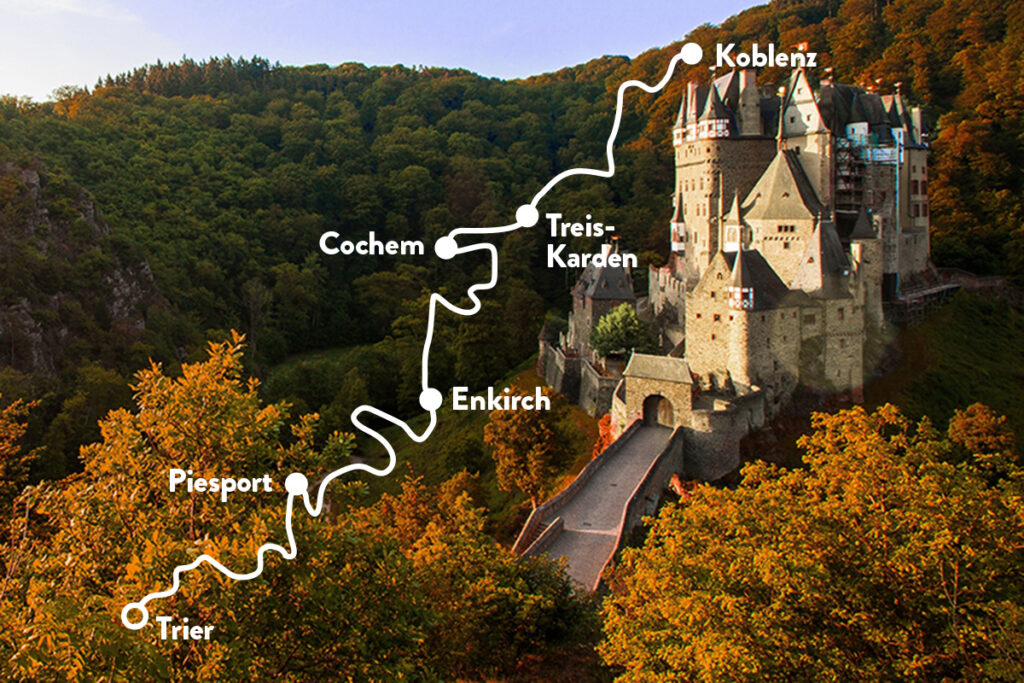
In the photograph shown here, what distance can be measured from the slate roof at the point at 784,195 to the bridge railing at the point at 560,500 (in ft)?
42.6

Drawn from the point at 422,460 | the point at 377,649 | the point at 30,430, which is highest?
the point at 377,649

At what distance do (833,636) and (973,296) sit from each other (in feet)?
132

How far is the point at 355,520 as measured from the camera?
14.7 metres

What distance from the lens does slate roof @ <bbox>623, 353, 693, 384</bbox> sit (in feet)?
108

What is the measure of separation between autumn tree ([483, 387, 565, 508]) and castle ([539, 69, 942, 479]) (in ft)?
13.6

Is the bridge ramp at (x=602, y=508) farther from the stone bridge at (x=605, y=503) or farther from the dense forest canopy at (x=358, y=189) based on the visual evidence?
the dense forest canopy at (x=358, y=189)

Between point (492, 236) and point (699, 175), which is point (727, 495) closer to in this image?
point (699, 175)

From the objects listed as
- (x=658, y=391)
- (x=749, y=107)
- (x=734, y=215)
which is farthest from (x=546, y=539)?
(x=749, y=107)

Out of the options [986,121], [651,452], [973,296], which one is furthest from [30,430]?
[986,121]

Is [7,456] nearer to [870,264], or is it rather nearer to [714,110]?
[870,264]

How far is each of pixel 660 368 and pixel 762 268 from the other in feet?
19.0

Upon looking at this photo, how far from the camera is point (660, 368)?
109ft

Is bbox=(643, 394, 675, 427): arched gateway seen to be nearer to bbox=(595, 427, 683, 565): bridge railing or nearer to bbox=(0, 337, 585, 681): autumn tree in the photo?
bbox=(595, 427, 683, 565): bridge railing

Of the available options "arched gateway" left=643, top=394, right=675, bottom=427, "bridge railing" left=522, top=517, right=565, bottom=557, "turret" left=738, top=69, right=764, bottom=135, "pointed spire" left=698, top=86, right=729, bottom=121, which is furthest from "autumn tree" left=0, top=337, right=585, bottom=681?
"turret" left=738, top=69, right=764, bottom=135
